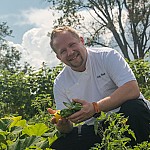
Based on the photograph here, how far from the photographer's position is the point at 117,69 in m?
3.26

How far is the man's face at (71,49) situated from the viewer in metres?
3.32

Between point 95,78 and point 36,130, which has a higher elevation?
point 95,78

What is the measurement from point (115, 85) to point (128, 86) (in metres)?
0.23

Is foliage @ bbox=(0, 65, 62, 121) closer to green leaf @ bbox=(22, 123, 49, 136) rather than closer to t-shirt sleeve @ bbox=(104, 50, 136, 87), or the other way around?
t-shirt sleeve @ bbox=(104, 50, 136, 87)

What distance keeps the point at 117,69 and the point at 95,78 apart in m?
0.21

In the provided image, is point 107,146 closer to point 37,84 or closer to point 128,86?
point 128,86

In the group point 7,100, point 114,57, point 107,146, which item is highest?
point 114,57

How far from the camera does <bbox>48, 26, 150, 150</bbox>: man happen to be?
3074mm

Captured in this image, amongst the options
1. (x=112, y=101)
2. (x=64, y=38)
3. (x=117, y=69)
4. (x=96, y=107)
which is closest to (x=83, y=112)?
(x=96, y=107)

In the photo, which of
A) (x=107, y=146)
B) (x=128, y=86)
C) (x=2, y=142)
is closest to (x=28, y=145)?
(x=2, y=142)

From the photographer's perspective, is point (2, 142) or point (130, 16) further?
point (130, 16)

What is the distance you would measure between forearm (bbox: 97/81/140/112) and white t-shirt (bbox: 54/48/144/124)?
12cm

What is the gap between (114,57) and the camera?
3.32 meters

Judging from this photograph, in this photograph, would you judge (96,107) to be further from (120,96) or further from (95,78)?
(95,78)
